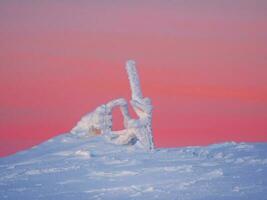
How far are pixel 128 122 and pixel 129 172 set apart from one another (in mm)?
9219

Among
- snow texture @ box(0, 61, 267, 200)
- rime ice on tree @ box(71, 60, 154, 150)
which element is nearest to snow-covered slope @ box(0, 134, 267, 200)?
snow texture @ box(0, 61, 267, 200)

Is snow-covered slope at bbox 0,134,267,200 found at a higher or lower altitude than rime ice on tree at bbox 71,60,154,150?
lower

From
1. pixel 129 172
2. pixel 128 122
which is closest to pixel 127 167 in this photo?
pixel 129 172

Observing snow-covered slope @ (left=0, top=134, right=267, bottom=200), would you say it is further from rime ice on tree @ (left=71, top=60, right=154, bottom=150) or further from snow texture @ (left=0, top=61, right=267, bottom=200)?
rime ice on tree @ (left=71, top=60, right=154, bottom=150)

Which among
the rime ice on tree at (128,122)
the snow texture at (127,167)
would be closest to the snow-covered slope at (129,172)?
the snow texture at (127,167)

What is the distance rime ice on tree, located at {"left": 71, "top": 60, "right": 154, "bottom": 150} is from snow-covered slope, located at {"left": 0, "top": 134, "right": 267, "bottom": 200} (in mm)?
852

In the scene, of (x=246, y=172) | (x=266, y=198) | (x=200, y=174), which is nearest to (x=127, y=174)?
(x=200, y=174)

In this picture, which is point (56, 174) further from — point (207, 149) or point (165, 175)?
point (207, 149)

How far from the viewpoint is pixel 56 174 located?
3306 cm

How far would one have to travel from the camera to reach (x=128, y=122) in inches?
1609

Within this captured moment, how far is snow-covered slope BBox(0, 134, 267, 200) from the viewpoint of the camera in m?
26.4

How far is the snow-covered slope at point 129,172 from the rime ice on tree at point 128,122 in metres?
0.85

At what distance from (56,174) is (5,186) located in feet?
12.3

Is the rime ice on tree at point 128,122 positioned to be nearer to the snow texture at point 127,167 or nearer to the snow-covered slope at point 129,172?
the snow texture at point 127,167
